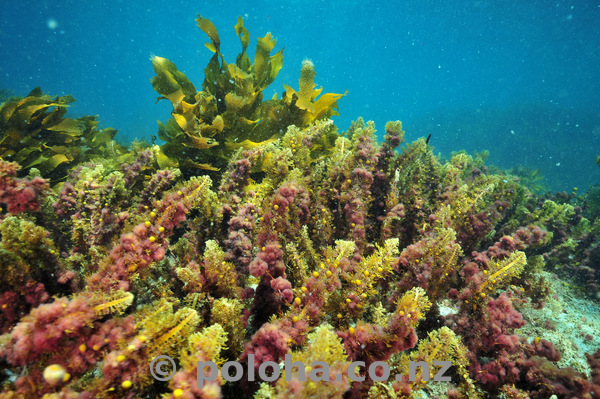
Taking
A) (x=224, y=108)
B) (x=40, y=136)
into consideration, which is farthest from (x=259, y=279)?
(x=40, y=136)

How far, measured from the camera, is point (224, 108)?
4738 mm

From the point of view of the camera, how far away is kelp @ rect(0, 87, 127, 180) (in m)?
3.99

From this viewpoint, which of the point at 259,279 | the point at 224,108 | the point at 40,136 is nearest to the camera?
the point at 259,279

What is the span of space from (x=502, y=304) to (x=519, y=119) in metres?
44.9

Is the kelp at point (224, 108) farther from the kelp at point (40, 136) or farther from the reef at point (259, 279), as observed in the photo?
the kelp at point (40, 136)

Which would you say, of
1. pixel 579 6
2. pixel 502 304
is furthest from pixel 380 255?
pixel 579 6

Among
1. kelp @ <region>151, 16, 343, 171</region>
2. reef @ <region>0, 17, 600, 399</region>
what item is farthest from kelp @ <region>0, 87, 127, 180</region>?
kelp @ <region>151, 16, 343, 171</region>

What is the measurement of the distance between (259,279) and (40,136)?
5.18 m

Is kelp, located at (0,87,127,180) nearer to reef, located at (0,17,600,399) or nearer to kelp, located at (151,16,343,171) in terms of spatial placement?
reef, located at (0,17,600,399)

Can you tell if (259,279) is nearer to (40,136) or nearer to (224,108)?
(224,108)

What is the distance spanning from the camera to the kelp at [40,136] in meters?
3.99

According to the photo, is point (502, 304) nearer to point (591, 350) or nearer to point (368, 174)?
point (368, 174)

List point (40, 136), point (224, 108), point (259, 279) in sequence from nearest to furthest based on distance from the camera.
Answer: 1. point (259, 279)
2. point (40, 136)
3. point (224, 108)

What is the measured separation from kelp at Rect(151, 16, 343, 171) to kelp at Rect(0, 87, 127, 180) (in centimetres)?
149
